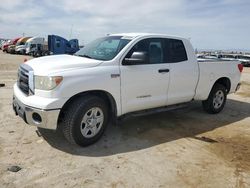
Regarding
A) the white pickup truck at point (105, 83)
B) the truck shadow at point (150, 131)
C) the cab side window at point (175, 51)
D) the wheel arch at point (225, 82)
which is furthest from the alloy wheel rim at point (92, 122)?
the wheel arch at point (225, 82)

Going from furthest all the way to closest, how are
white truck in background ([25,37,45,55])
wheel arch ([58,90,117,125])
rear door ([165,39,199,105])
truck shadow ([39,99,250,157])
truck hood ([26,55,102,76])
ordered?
white truck in background ([25,37,45,55]) < rear door ([165,39,199,105]) < truck shadow ([39,99,250,157]) < wheel arch ([58,90,117,125]) < truck hood ([26,55,102,76])

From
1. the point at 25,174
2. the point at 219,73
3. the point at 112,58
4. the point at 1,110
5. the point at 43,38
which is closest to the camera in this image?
the point at 25,174

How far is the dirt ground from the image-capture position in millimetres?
3740

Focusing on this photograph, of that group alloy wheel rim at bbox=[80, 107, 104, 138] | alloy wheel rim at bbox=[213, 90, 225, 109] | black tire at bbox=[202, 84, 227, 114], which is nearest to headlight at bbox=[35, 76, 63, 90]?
alloy wheel rim at bbox=[80, 107, 104, 138]

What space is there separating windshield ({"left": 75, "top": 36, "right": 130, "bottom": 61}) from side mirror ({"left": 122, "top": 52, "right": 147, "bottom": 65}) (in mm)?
245

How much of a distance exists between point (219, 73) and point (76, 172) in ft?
15.1

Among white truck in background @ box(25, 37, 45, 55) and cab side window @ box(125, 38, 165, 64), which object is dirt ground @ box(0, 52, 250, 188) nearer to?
cab side window @ box(125, 38, 165, 64)

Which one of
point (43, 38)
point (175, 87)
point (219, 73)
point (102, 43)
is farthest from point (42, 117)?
point (43, 38)

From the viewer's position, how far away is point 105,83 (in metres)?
4.66

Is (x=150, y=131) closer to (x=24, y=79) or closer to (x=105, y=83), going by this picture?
(x=105, y=83)

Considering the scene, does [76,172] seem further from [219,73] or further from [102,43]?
[219,73]

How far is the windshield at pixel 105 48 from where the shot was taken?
16.6 feet

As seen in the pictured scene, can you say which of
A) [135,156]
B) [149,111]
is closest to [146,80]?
[149,111]

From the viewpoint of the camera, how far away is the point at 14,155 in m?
4.29
